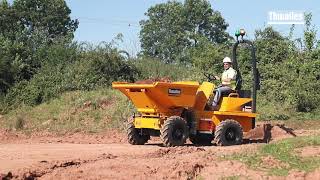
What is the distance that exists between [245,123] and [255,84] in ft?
3.75

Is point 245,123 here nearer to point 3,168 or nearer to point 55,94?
point 3,168

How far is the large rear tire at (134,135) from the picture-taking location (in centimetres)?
1502

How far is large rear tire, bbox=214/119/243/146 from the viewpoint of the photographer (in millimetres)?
14406

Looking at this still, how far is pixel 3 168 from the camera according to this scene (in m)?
9.98

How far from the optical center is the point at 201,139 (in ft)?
51.4

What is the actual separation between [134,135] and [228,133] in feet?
8.01

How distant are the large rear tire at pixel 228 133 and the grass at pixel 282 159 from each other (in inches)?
124

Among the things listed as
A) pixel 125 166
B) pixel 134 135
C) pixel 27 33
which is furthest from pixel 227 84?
pixel 27 33

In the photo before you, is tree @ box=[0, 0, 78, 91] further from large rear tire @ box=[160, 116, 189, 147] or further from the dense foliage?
large rear tire @ box=[160, 116, 189, 147]

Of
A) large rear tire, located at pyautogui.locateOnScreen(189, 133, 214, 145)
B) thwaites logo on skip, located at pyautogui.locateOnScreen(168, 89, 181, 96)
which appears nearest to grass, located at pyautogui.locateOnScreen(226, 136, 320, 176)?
thwaites logo on skip, located at pyautogui.locateOnScreen(168, 89, 181, 96)

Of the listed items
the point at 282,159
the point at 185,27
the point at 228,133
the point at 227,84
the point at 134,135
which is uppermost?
the point at 185,27

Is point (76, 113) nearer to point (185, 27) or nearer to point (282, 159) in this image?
point (282, 159)

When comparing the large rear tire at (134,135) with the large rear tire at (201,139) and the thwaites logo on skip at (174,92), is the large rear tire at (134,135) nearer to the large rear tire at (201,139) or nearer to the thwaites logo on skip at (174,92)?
the large rear tire at (201,139)

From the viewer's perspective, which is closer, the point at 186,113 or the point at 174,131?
the point at 174,131
